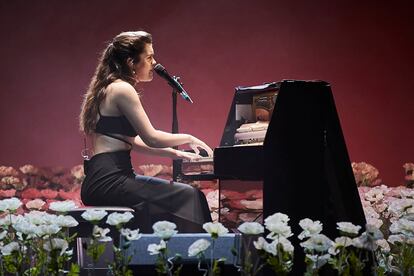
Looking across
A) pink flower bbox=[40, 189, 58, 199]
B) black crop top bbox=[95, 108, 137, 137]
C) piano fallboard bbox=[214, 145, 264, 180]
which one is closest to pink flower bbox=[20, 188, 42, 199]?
pink flower bbox=[40, 189, 58, 199]

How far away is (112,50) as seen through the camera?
3646mm

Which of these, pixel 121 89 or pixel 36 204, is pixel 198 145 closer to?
pixel 121 89

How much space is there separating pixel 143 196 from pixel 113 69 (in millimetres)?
664

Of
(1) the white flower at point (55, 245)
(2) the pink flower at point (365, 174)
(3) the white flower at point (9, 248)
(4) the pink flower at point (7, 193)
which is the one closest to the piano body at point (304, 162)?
(1) the white flower at point (55, 245)

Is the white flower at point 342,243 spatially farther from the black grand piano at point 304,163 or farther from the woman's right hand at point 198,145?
the woman's right hand at point 198,145

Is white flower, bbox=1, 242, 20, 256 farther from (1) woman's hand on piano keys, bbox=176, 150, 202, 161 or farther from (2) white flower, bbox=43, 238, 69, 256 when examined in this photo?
(1) woman's hand on piano keys, bbox=176, 150, 202, 161

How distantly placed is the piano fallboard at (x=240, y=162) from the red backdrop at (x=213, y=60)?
1.42 meters

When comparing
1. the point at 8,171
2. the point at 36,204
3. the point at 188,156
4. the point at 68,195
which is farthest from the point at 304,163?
the point at 8,171

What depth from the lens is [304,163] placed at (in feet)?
9.82

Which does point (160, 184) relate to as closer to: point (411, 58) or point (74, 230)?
point (74, 230)

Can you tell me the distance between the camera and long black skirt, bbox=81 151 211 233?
3.45 meters

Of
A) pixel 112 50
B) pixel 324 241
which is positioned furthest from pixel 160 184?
pixel 324 241

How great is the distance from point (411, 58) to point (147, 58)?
6.38 ft

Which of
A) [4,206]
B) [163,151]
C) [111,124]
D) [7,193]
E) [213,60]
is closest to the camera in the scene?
[4,206]
